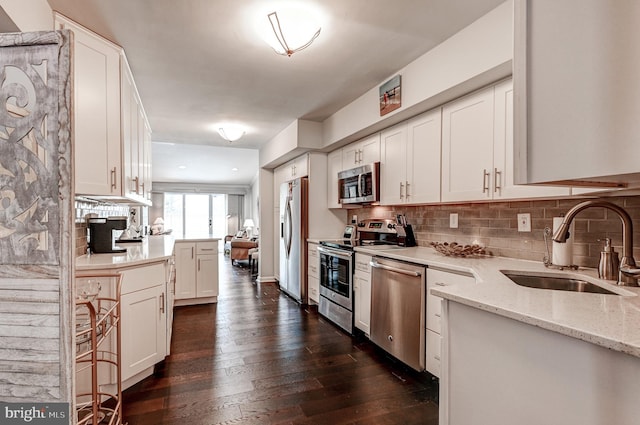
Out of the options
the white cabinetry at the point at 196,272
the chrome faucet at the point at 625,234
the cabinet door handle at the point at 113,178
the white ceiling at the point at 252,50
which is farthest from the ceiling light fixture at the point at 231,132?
the chrome faucet at the point at 625,234

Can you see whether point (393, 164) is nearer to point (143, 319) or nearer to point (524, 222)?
point (524, 222)

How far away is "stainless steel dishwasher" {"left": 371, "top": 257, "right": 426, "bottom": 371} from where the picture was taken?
93.7 inches

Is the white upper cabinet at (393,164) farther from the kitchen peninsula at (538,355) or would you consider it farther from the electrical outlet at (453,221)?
the kitchen peninsula at (538,355)

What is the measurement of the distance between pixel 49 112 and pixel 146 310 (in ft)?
5.91

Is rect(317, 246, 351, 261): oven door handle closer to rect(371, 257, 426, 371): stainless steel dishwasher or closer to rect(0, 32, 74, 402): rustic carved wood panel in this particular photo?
rect(371, 257, 426, 371): stainless steel dishwasher

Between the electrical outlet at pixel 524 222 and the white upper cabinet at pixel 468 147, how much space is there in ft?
0.95

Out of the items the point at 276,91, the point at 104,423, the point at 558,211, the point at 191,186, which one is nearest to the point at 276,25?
the point at 276,91

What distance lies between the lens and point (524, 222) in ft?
7.41

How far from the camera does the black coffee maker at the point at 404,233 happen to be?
3258mm

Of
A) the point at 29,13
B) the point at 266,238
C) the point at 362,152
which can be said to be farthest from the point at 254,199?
the point at 29,13

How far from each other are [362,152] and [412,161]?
898 mm

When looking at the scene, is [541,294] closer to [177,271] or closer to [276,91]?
[276,91]

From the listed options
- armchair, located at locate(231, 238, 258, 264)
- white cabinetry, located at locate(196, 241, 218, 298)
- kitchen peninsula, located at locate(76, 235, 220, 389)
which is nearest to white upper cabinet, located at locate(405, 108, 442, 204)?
kitchen peninsula, located at locate(76, 235, 220, 389)

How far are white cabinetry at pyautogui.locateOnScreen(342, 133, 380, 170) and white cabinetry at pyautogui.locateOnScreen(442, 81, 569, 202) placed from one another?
3.14 ft
